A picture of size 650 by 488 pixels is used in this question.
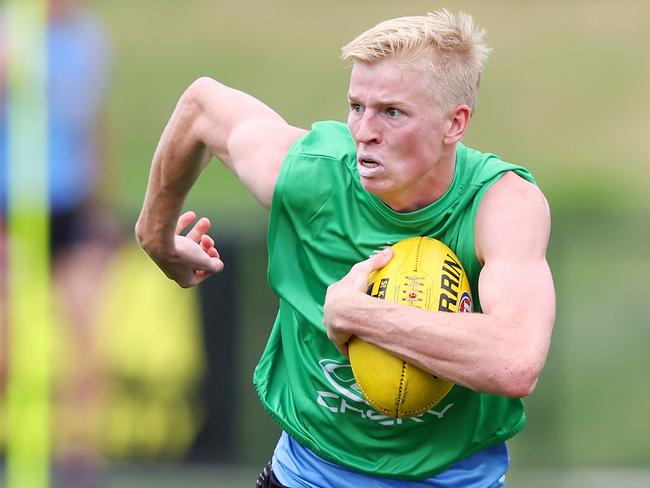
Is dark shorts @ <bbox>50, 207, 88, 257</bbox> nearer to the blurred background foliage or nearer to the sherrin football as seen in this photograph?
the blurred background foliage

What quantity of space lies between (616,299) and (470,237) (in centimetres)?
551

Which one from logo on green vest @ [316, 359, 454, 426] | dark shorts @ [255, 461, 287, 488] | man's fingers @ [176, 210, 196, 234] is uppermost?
man's fingers @ [176, 210, 196, 234]

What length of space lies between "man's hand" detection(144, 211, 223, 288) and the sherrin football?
95 centimetres

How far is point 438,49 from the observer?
3805 mm

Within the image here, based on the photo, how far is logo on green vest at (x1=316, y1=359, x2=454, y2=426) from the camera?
4035 mm

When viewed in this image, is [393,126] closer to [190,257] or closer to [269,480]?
[190,257]

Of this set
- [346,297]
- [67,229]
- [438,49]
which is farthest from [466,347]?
[67,229]

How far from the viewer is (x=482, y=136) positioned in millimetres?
17688

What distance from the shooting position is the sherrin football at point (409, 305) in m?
3.67

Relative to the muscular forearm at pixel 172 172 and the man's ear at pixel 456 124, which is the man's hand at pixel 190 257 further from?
the man's ear at pixel 456 124

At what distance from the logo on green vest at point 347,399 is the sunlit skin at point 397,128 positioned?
57 centimetres

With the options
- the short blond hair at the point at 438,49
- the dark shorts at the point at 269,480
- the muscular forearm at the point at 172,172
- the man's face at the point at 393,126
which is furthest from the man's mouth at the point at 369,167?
the dark shorts at the point at 269,480

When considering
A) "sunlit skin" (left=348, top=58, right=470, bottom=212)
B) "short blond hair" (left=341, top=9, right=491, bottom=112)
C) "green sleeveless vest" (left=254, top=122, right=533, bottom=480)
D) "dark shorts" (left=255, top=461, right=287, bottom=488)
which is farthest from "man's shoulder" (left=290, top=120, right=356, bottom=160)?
"dark shorts" (left=255, top=461, right=287, bottom=488)

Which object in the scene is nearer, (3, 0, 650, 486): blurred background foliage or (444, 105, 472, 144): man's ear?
(444, 105, 472, 144): man's ear
